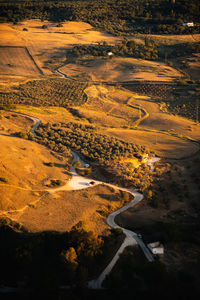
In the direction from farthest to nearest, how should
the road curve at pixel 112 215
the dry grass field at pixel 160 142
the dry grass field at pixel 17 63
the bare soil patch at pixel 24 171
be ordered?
the dry grass field at pixel 17 63
the dry grass field at pixel 160 142
the bare soil patch at pixel 24 171
the road curve at pixel 112 215

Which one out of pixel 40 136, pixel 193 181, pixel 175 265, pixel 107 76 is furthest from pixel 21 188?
pixel 107 76

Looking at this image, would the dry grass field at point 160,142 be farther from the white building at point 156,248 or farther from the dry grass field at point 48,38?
the dry grass field at point 48,38

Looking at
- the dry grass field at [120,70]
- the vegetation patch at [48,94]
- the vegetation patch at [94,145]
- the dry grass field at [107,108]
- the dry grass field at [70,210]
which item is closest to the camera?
the dry grass field at [70,210]

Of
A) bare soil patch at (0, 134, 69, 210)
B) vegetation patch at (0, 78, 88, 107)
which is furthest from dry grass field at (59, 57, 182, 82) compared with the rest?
bare soil patch at (0, 134, 69, 210)

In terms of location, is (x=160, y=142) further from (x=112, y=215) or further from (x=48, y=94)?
(x=48, y=94)

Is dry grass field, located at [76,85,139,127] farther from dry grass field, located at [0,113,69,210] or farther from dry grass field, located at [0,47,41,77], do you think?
dry grass field, located at [0,47,41,77]

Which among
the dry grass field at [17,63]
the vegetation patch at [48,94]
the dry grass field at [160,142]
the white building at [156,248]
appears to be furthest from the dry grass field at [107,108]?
the white building at [156,248]
